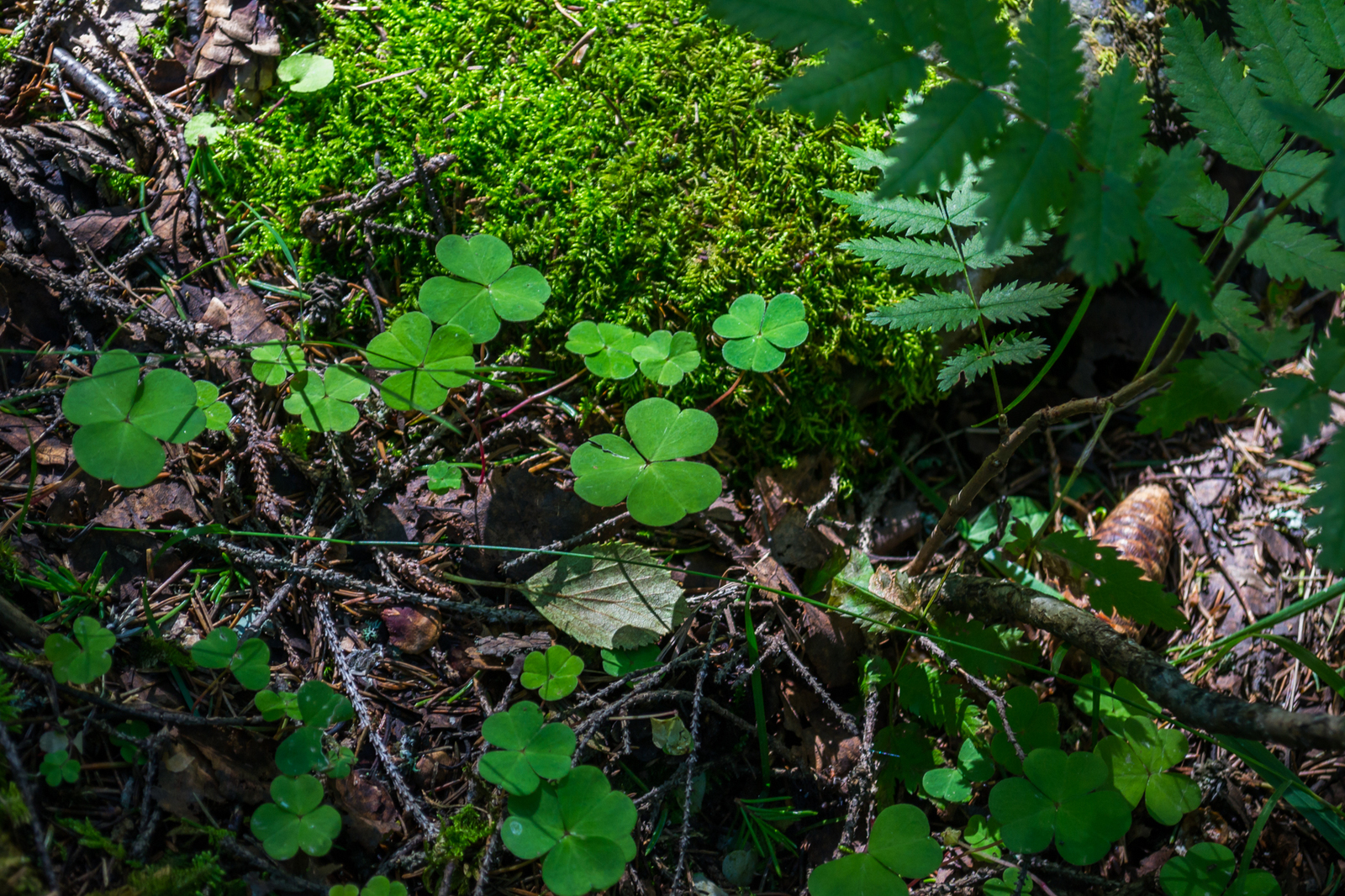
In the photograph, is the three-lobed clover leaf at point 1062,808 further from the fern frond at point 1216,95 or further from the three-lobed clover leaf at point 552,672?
the fern frond at point 1216,95

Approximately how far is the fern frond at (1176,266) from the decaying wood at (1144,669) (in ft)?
2.81

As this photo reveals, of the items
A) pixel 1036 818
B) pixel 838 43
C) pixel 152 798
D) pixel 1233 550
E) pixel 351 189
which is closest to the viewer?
pixel 838 43

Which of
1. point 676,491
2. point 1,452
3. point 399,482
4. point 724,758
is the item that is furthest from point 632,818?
point 1,452

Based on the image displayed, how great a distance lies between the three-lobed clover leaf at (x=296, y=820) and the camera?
1.71 meters

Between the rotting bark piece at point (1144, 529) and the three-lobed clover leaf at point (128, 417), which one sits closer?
the three-lobed clover leaf at point (128, 417)

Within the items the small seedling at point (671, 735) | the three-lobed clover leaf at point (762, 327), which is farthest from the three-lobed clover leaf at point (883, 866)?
the three-lobed clover leaf at point (762, 327)

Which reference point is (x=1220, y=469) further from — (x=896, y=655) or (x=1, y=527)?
(x=1, y=527)

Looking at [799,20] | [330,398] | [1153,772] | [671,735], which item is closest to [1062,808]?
[1153,772]

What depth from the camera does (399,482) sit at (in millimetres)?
2312

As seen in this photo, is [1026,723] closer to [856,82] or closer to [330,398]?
[856,82]

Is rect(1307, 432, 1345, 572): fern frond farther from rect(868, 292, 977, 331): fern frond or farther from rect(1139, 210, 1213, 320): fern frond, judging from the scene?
rect(868, 292, 977, 331): fern frond

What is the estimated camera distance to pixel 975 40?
4.44 ft

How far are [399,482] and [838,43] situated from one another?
172cm

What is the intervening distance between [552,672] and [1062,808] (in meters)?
1.40
